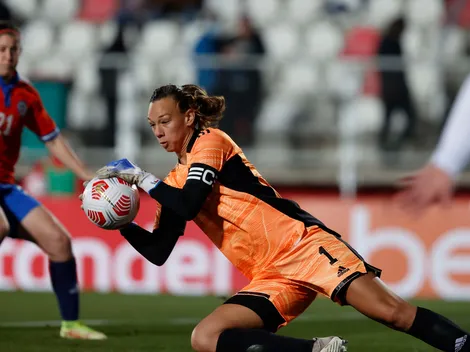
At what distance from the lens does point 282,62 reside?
13516 mm

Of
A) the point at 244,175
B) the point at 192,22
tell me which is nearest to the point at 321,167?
the point at 192,22

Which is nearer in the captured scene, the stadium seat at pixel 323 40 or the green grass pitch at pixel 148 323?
the green grass pitch at pixel 148 323

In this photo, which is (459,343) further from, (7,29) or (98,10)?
(98,10)

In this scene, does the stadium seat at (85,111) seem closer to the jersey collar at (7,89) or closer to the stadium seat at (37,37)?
the stadium seat at (37,37)

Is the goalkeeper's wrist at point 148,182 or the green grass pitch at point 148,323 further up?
the goalkeeper's wrist at point 148,182

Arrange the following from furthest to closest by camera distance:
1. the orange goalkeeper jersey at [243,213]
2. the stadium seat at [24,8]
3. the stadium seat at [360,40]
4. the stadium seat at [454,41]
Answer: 1. the stadium seat at [24,8]
2. the stadium seat at [360,40]
3. the stadium seat at [454,41]
4. the orange goalkeeper jersey at [243,213]

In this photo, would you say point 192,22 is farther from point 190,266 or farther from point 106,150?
point 190,266

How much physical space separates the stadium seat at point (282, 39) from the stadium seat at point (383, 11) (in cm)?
111

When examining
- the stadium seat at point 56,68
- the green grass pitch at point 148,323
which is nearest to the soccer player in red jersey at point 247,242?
the green grass pitch at point 148,323

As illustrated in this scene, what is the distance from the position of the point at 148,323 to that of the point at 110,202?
351 centimetres

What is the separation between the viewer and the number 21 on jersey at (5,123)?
813 centimetres

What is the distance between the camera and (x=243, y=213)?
6164 millimetres

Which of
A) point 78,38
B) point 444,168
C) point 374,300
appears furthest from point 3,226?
point 78,38

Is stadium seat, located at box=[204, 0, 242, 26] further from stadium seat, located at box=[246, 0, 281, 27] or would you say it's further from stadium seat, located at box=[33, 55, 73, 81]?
stadium seat, located at box=[33, 55, 73, 81]
